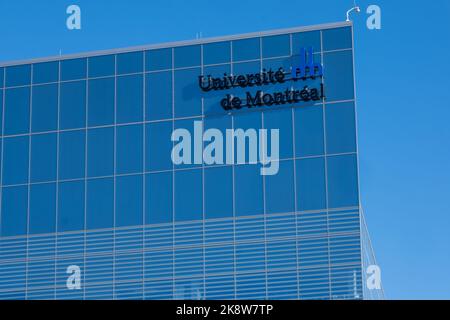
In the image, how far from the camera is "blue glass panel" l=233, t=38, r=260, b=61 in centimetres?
6781

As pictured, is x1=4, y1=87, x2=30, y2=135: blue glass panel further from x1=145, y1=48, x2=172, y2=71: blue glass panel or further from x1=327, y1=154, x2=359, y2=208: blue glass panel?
x1=327, y1=154, x2=359, y2=208: blue glass panel

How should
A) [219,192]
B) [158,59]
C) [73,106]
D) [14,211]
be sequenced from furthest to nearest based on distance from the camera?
1. [73,106]
2. [158,59]
3. [14,211]
4. [219,192]

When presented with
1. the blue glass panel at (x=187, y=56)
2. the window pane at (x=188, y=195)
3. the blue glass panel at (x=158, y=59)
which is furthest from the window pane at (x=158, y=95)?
the window pane at (x=188, y=195)

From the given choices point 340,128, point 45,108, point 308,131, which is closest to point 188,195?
point 308,131

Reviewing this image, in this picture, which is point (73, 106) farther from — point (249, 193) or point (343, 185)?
point (343, 185)

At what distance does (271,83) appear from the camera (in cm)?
6738

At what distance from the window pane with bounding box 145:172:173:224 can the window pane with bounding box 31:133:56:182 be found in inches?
254

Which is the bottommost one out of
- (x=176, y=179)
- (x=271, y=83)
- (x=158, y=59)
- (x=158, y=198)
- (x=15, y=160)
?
(x=158, y=198)

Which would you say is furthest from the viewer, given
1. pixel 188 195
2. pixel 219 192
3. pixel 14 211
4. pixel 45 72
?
pixel 45 72

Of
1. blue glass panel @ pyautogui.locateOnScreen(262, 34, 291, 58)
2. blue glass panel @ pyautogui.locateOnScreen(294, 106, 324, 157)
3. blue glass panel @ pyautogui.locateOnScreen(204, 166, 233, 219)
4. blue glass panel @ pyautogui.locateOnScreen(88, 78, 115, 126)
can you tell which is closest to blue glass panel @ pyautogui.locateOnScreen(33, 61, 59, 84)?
blue glass panel @ pyautogui.locateOnScreen(88, 78, 115, 126)

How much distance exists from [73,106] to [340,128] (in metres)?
17.0

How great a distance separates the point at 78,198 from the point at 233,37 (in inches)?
530

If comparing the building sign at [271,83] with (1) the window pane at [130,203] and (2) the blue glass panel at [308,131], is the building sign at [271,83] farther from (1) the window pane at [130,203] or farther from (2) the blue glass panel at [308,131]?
(1) the window pane at [130,203]
